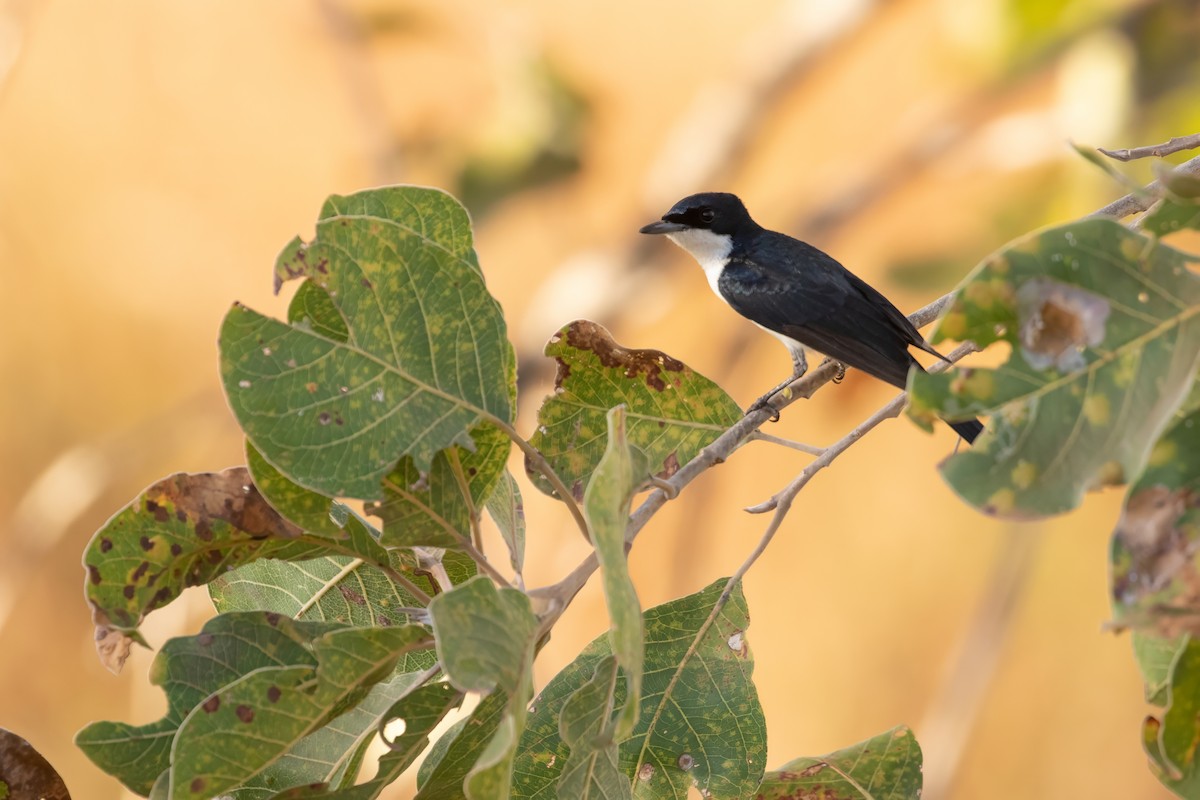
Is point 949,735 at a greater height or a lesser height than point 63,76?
lesser

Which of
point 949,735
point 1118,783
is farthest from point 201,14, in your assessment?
point 1118,783

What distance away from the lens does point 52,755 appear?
288 inches

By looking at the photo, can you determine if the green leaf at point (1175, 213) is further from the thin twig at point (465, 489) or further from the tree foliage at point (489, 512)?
the thin twig at point (465, 489)

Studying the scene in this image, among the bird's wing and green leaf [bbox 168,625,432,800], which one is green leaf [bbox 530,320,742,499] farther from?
the bird's wing

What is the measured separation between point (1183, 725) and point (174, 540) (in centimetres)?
74

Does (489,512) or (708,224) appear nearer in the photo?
(489,512)

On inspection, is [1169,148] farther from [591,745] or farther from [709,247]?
[709,247]

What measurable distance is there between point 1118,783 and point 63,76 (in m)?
8.31

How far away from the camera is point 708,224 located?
8.70 feet

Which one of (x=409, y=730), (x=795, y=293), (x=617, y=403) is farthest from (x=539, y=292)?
(x=409, y=730)

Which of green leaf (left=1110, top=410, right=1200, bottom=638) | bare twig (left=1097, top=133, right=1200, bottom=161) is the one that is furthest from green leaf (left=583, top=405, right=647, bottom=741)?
bare twig (left=1097, top=133, right=1200, bottom=161)

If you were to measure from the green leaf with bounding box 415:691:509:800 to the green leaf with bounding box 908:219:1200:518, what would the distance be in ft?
1.36

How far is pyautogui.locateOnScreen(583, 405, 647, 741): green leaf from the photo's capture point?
74cm

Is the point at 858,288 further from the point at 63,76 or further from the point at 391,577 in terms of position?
the point at 63,76
